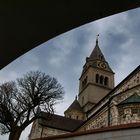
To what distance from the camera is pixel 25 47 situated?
1.89 metres

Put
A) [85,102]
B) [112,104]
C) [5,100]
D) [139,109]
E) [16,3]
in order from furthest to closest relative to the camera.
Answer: [85,102]
[112,104]
[139,109]
[5,100]
[16,3]

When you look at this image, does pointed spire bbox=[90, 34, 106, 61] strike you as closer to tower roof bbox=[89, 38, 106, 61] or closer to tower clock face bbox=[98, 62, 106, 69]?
tower roof bbox=[89, 38, 106, 61]

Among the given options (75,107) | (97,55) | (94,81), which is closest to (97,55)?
(97,55)

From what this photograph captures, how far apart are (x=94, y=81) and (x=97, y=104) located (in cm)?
1892

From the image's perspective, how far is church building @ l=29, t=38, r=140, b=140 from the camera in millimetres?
22594

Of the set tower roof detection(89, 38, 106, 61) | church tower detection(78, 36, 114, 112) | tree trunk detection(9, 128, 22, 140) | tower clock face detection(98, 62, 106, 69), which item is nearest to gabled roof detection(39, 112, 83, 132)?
church tower detection(78, 36, 114, 112)

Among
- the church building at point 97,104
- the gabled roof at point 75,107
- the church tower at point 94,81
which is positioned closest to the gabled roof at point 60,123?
the church building at point 97,104

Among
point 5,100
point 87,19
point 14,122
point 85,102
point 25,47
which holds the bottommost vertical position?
point 25,47

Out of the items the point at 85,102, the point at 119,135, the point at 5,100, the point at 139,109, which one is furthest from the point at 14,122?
the point at 85,102

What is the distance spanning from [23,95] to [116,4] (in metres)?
19.3

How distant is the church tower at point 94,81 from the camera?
53.5 metres

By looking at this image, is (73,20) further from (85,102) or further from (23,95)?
(85,102)

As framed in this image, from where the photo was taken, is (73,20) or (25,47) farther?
(25,47)

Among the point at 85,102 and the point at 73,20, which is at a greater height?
the point at 85,102
